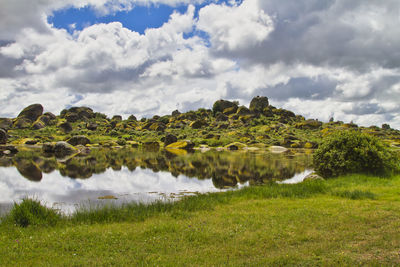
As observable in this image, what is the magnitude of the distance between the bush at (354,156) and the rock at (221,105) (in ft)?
390

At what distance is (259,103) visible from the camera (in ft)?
458

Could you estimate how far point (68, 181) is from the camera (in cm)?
2122

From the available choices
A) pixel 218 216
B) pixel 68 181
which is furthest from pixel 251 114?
pixel 218 216

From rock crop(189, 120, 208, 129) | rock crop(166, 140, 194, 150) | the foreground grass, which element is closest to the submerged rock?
rock crop(166, 140, 194, 150)

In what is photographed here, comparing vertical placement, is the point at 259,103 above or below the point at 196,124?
above

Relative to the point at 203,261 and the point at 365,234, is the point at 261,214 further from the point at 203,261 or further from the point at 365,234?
the point at 203,261

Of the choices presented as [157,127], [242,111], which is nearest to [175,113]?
[242,111]

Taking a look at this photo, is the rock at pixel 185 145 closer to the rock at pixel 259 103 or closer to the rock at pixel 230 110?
the rock at pixel 230 110

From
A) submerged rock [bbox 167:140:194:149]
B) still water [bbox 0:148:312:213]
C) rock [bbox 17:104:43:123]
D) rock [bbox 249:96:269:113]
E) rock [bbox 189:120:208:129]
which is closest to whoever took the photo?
still water [bbox 0:148:312:213]

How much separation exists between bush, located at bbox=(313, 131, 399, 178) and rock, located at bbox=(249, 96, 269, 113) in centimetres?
11792

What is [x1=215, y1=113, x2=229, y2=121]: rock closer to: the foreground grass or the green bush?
the foreground grass

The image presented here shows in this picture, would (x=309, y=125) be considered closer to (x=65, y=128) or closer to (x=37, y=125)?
(x=65, y=128)

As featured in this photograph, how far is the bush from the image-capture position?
18.7 metres

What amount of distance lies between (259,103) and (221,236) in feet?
445
